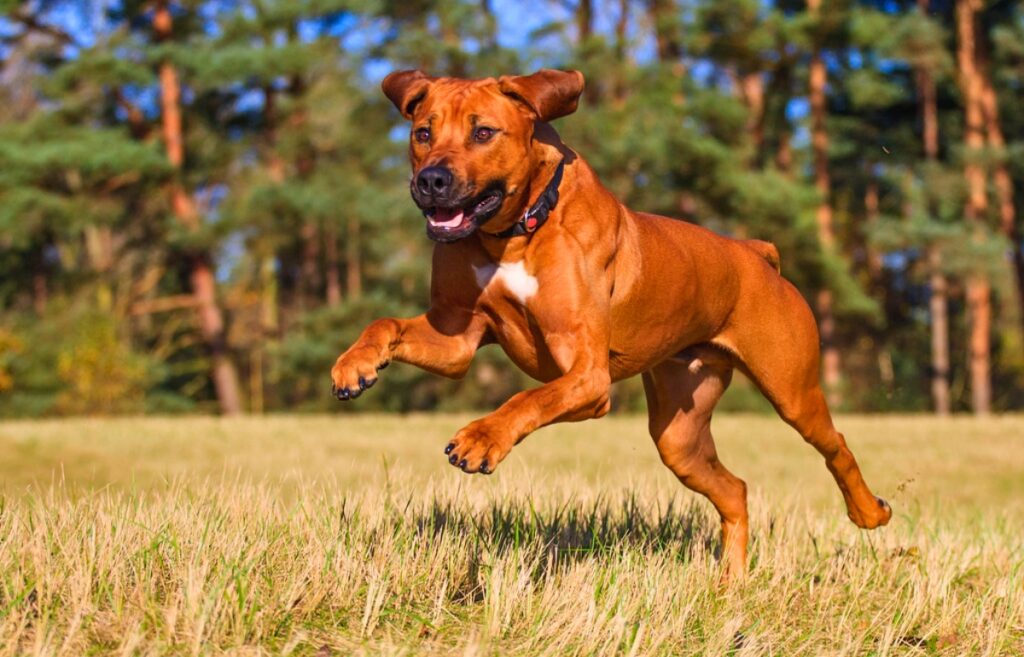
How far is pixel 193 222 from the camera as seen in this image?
87.8 feet

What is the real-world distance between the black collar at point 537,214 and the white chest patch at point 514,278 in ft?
0.38

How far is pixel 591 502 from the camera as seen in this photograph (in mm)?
6523

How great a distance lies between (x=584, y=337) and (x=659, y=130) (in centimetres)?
→ 2083

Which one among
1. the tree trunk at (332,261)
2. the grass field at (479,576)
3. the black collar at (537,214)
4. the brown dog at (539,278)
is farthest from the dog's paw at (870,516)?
the tree trunk at (332,261)

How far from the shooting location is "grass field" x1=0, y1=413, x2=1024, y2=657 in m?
3.97

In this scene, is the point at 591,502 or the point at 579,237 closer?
the point at 579,237

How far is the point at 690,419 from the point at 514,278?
66.3 inches

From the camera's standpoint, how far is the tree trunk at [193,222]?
2677 centimetres

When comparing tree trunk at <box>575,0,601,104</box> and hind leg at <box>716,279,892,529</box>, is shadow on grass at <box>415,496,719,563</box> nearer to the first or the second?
hind leg at <box>716,279,892,529</box>

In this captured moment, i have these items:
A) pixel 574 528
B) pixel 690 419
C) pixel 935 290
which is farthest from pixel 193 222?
pixel 690 419

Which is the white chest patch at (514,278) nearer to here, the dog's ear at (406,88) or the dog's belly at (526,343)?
the dog's belly at (526,343)

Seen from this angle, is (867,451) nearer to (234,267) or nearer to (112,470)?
(112,470)

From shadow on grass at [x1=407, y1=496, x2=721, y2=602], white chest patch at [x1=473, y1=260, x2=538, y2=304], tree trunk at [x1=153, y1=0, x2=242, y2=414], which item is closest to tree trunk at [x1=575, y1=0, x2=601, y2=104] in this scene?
tree trunk at [x1=153, y1=0, x2=242, y2=414]

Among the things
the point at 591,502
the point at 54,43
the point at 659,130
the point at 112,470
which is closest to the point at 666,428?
the point at 591,502
